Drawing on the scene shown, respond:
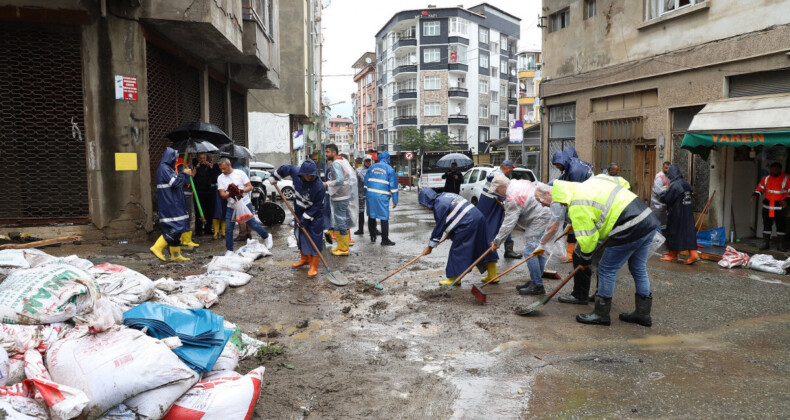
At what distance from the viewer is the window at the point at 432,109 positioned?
55562 millimetres

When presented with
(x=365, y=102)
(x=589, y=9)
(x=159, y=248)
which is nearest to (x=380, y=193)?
(x=159, y=248)

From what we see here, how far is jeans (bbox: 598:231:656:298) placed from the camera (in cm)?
505

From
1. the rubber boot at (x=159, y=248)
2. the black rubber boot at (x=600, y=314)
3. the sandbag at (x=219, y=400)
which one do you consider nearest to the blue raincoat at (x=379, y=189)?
the rubber boot at (x=159, y=248)

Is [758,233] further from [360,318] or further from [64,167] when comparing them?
[64,167]

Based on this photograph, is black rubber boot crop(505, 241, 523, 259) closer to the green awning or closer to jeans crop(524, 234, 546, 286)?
jeans crop(524, 234, 546, 286)

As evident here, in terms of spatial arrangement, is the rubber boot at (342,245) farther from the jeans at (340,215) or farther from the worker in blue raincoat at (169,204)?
the worker in blue raincoat at (169,204)

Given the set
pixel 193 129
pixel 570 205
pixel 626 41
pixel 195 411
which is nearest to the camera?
pixel 195 411

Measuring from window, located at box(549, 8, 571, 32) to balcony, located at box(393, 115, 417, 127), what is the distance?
4016 centimetres

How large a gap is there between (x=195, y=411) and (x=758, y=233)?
11200 mm

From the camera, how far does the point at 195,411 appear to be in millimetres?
3031

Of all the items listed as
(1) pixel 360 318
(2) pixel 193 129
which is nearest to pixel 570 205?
(1) pixel 360 318

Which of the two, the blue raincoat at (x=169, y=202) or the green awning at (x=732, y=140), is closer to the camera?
the blue raincoat at (x=169, y=202)

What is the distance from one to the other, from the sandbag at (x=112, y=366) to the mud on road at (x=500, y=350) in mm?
712

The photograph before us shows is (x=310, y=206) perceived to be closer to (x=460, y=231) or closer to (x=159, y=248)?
(x=460, y=231)
